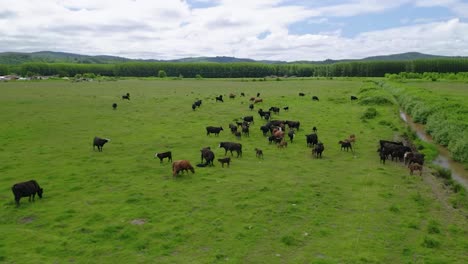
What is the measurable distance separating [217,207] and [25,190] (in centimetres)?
865

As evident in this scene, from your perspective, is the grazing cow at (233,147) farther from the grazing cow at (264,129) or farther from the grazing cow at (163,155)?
the grazing cow at (264,129)

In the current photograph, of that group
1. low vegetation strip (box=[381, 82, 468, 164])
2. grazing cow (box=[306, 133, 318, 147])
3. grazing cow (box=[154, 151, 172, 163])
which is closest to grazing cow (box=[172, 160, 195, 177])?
grazing cow (box=[154, 151, 172, 163])

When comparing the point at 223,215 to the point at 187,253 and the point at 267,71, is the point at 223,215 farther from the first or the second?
the point at 267,71

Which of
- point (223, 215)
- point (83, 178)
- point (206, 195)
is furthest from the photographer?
point (83, 178)

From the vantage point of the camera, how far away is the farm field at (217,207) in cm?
1270

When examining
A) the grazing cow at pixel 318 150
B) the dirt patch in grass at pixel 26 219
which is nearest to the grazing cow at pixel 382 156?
the grazing cow at pixel 318 150

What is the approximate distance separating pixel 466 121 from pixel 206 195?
81.3 ft

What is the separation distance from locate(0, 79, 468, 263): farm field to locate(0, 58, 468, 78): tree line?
14776 cm

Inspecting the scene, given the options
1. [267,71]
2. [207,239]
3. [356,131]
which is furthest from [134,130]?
[267,71]

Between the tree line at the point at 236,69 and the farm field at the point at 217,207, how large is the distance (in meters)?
148

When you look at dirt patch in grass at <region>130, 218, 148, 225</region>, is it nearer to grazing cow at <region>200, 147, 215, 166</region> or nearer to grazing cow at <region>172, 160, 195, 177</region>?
grazing cow at <region>172, 160, 195, 177</region>

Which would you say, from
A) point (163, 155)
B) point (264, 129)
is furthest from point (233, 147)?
point (264, 129)

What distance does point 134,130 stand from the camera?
3422cm

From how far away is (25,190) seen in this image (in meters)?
16.8
